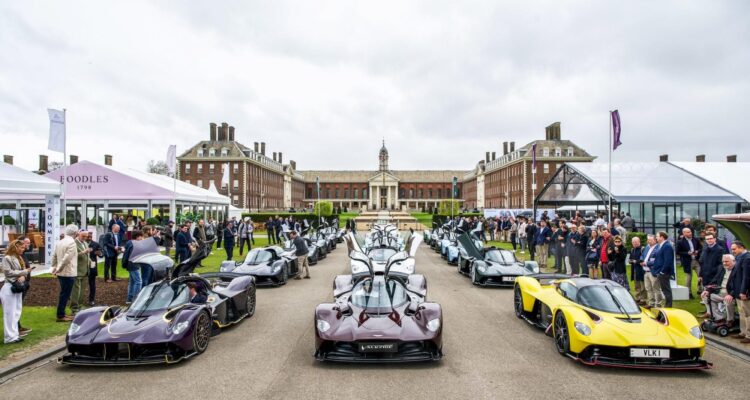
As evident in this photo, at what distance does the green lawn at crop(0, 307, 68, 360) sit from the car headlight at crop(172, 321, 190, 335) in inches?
106

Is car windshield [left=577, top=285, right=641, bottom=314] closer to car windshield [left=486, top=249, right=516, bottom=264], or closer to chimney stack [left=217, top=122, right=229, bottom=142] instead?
car windshield [left=486, top=249, right=516, bottom=264]

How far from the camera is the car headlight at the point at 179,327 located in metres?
6.78

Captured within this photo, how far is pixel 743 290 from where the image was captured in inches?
303

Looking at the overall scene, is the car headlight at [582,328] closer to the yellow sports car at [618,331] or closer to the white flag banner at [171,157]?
the yellow sports car at [618,331]

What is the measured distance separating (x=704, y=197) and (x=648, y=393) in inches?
750

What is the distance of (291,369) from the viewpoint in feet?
21.3

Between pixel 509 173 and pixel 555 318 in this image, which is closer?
pixel 555 318

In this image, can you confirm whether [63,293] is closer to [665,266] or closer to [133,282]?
[133,282]

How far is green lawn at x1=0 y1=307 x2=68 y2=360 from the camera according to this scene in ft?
24.6

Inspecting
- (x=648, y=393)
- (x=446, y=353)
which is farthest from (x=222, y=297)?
(x=648, y=393)

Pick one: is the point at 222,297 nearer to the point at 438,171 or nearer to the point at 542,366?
the point at 542,366

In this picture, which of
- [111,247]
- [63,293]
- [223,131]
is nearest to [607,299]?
[63,293]

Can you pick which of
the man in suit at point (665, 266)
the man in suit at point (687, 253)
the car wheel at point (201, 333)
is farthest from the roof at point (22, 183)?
the man in suit at point (687, 253)

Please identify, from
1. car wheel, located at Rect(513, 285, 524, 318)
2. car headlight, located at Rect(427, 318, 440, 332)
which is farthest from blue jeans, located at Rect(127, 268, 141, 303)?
car wheel, located at Rect(513, 285, 524, 318)
